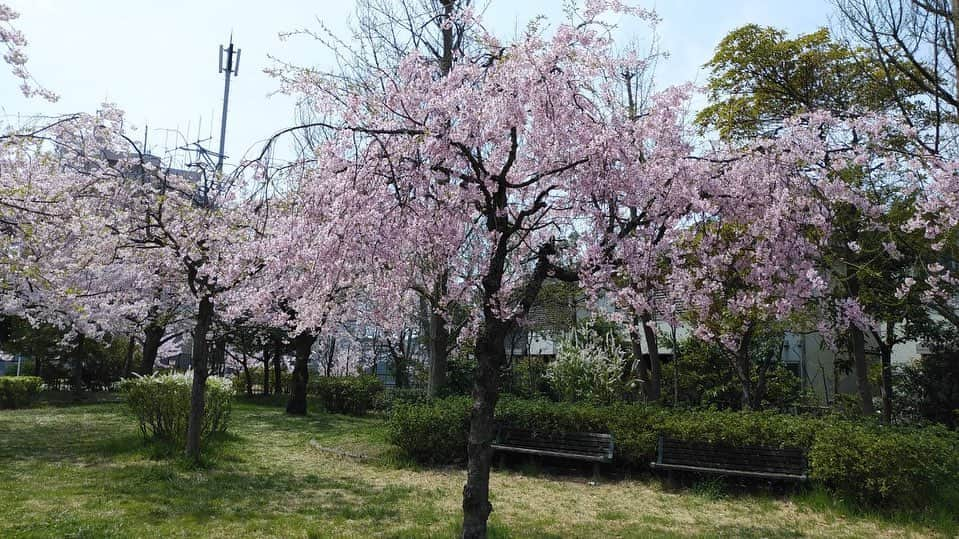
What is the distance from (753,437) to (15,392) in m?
18.6

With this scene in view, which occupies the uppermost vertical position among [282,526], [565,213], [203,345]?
[565,213]

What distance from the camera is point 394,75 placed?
635cm

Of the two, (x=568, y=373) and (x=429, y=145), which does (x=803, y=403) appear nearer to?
(x=568, y=373)

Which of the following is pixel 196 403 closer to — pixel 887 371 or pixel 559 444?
pixel 559 444

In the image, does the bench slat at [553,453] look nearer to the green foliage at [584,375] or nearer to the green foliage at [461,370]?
the green foliage at [584,375]

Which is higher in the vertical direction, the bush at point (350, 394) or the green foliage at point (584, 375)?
the green foliage at point (584, 375)

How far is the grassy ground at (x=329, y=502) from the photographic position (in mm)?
5988

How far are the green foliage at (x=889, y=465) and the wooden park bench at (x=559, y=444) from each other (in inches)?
106

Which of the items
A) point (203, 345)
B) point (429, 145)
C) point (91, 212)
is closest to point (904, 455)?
point (429, 145)

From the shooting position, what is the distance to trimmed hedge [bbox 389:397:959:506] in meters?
6.60

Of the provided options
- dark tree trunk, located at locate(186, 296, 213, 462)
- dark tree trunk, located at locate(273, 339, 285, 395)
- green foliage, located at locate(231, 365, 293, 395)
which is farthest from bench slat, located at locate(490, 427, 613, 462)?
green foliage, located at locate(231, 365, 293, 395)

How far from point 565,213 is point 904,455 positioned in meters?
4.30

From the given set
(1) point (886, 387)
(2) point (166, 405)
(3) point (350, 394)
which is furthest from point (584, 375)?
(3) point (350, 394)

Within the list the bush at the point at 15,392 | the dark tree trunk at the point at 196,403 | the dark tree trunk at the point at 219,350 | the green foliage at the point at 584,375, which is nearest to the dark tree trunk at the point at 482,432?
the dark tree trunk at the point at 196,403
